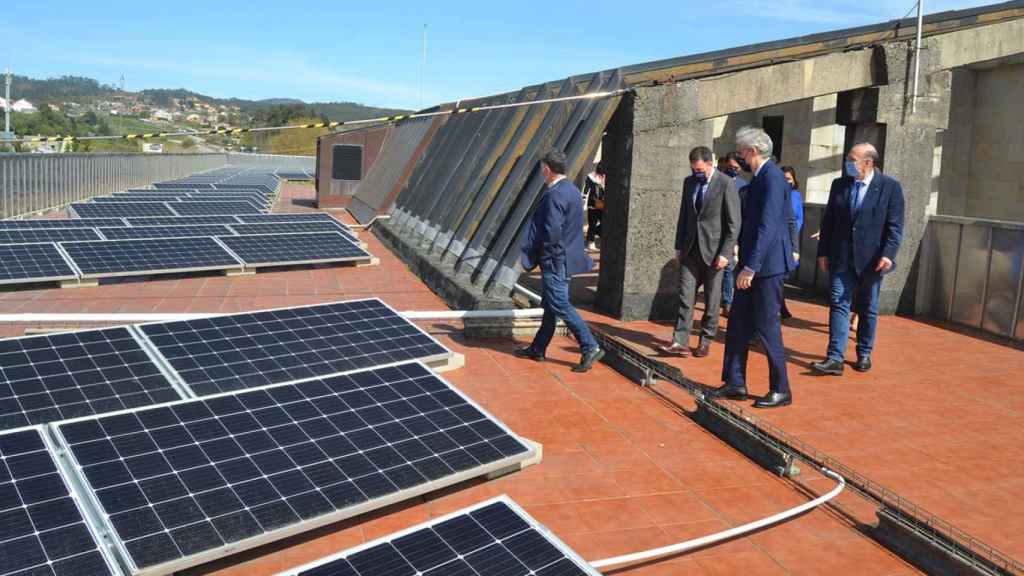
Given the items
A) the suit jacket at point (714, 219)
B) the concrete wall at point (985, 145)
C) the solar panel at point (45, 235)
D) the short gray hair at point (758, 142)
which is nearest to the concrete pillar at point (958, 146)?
the concrete wall at point (985, 145)

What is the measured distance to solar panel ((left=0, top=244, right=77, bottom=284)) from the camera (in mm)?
10375

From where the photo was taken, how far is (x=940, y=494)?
470 cm

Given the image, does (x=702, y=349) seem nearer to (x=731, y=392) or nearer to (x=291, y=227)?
(x=731, y=392)

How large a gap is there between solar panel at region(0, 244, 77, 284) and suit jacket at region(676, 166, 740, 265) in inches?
303

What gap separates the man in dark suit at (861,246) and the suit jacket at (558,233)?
216 cm

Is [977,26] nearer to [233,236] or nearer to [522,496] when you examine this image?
[522,496]

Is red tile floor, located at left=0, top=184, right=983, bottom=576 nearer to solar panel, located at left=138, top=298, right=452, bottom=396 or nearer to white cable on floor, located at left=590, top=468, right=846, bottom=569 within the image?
white cable on floor, located at left=590, top=468, right=846, bottom=569

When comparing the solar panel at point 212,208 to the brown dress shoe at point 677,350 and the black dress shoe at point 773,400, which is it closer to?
the brown dress shoe at point 677,350

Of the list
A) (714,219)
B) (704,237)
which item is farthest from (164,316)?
(714,219)

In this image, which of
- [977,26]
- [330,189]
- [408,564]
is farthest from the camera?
[330,189]

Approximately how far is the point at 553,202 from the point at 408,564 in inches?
164

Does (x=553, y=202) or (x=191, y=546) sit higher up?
(x=553, y=202)

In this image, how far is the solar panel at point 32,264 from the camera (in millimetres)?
10375

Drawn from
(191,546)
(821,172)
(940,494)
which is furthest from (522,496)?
(821,172)
